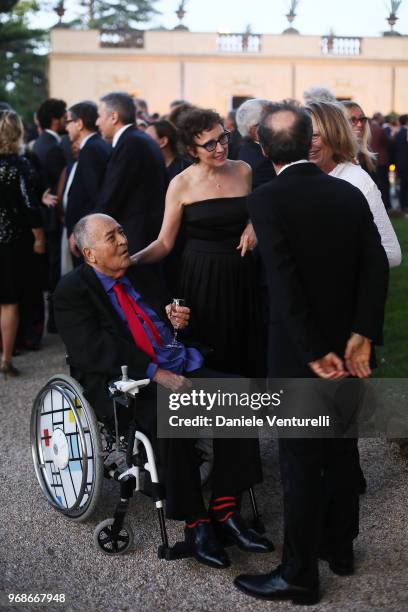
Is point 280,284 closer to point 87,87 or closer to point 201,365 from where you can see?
point 201,365

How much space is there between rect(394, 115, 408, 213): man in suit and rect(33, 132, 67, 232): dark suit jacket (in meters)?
9.57

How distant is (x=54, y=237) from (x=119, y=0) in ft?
171

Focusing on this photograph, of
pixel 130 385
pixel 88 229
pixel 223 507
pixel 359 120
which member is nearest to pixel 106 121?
pixel 359 120

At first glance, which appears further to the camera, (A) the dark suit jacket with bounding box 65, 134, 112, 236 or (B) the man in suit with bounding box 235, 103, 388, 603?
(A) the dark suit jacket with bounding box 65, 134, 112, 236

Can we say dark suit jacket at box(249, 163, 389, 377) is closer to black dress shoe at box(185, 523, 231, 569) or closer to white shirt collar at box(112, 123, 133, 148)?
black dress shoe at box(185, 523, 231, 569)

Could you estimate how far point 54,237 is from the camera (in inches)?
339

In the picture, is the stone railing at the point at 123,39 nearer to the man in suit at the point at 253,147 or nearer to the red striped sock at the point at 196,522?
the man in suit at the point at 253,147

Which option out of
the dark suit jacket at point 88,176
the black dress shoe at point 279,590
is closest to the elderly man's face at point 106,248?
the black dress shoe at point 279,590

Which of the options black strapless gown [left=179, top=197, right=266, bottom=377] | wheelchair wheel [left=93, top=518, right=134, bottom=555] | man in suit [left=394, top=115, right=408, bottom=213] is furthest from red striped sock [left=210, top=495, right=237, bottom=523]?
man in suit [left=394, top=115, right=408, bottom=213]

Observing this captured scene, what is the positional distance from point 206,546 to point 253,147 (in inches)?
105

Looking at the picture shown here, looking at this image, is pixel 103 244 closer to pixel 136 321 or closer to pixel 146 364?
pixel 136 321

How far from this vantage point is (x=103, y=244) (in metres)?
4.16

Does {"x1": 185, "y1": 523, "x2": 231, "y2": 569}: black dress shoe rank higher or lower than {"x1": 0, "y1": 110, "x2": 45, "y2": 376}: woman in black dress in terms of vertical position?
lower

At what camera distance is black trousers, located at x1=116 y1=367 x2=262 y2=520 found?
385cm
